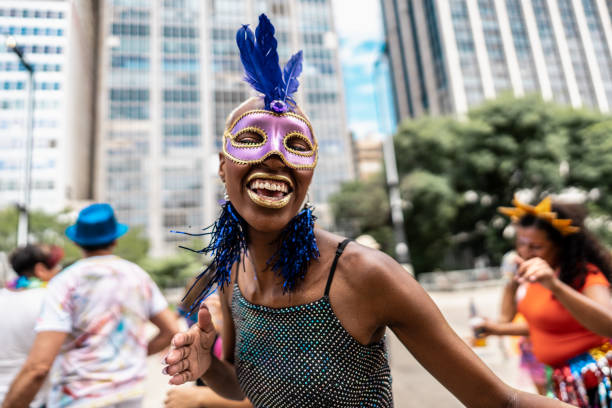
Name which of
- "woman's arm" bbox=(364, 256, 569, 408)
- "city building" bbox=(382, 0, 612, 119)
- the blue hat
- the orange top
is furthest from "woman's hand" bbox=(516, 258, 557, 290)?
"city building" bbox=(382, 0, 612, 119)

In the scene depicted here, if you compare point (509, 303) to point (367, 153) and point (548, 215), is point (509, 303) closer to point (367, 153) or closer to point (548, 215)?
point (548, 215)

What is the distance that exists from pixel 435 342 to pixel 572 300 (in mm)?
1155

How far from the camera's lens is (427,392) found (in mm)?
4938

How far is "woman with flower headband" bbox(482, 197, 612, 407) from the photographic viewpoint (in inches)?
69.2

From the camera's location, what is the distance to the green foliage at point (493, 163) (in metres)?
24.0

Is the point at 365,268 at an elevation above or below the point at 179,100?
below

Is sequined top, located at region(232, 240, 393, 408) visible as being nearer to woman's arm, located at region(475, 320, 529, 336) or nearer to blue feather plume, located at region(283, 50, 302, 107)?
blue feather plume, located at region(283, 50, 302, 107)

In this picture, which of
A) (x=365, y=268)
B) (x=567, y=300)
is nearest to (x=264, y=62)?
(x=365, y=268)

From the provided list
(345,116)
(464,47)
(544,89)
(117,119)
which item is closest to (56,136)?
(117,119)

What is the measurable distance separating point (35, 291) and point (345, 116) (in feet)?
191

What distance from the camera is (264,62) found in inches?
50.6

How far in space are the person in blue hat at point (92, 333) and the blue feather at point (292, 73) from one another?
1688mm

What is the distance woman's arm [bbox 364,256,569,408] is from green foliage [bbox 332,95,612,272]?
81.3ft

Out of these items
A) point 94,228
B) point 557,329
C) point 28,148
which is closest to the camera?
point 557,329
